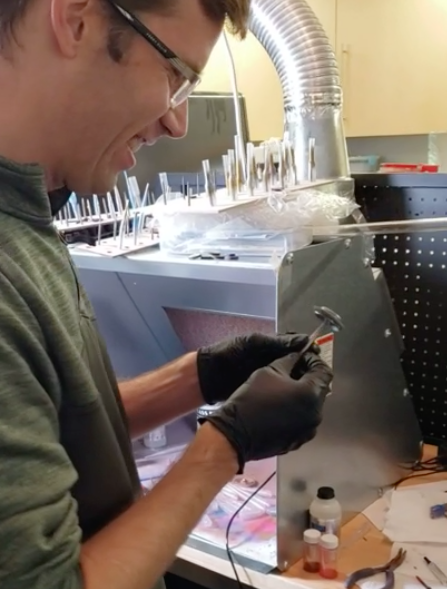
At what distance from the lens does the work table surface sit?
3.14 feet

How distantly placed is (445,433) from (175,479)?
826mm

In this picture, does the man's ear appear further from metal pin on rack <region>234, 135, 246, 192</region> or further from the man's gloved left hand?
metal pin on rack <region>234, 135, 246, 192</region>

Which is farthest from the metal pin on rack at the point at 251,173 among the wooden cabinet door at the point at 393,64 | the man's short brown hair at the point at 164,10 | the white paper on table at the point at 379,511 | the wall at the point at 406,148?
the wall at the point at 406,148

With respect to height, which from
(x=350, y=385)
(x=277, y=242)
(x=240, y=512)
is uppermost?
(x=277, y=242)

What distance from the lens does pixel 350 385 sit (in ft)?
3.53

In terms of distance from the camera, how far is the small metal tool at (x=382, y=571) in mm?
936

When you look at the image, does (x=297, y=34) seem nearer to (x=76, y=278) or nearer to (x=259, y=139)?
(x=76, y=278)

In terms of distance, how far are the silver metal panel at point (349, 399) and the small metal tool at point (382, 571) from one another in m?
0.09

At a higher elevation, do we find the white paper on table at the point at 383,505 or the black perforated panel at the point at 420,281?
the black perforated panel at the point at 420,281

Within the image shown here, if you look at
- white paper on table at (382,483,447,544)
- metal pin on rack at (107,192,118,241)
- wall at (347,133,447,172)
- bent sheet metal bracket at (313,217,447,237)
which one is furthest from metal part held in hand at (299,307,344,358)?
wall at (347,133,447,172)

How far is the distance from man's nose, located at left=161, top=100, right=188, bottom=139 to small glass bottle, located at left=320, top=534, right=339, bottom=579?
606 millimetres

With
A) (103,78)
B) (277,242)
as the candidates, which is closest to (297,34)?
(277,242)

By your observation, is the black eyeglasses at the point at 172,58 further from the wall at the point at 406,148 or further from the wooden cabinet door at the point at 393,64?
the wall at the point at 406,148

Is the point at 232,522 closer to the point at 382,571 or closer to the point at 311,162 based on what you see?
the point at 382,571
